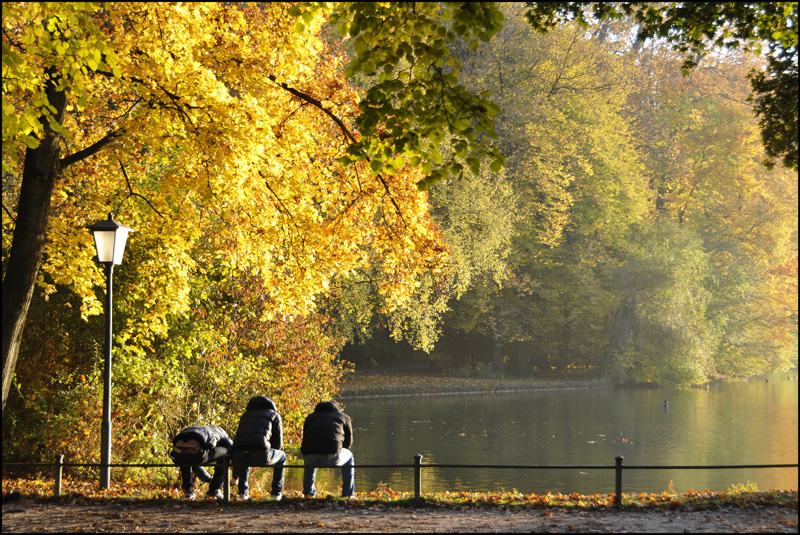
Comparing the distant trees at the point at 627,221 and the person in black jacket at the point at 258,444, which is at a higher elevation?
the distant trees at the point at 627,221

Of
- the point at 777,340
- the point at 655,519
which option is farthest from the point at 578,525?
the point at 777,340

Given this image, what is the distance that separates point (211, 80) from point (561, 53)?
90.5 feet

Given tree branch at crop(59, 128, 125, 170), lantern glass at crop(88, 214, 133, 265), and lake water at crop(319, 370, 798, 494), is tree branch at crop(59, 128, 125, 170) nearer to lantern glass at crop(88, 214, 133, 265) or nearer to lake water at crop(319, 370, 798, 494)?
lantern glass at crop(88, 214, 133, 265)

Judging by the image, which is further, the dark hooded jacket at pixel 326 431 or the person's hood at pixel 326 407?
the person's hood at pixel 326 407

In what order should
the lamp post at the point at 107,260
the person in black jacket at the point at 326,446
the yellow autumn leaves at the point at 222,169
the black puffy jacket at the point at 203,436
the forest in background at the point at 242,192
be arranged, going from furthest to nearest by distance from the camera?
the lamp post at the point at 107,260 → the yellow autumn leaves at the point at 222,169 → the person in black jacket at the point at 326,446 → the black puffy jacket at the point at 203,436 → the forest in background at the point at 242,192

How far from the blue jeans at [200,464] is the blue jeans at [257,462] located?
8.6 inches

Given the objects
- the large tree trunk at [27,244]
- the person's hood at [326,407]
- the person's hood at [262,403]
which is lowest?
the person's hood at [326,407]

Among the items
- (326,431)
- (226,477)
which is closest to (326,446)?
(326,431)

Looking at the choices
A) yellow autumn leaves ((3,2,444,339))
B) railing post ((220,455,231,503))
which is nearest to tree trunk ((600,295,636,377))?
yellow autumn leaves ((3,2,444,339))

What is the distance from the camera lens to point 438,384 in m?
33.1

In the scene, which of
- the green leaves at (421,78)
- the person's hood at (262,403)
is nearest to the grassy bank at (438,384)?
the person's hood at (262,403)

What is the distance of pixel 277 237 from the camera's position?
11.2 metres

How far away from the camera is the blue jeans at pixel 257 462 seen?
8922 mm

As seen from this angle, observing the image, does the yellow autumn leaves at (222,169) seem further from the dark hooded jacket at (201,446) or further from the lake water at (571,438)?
the lake water at (571,438)
